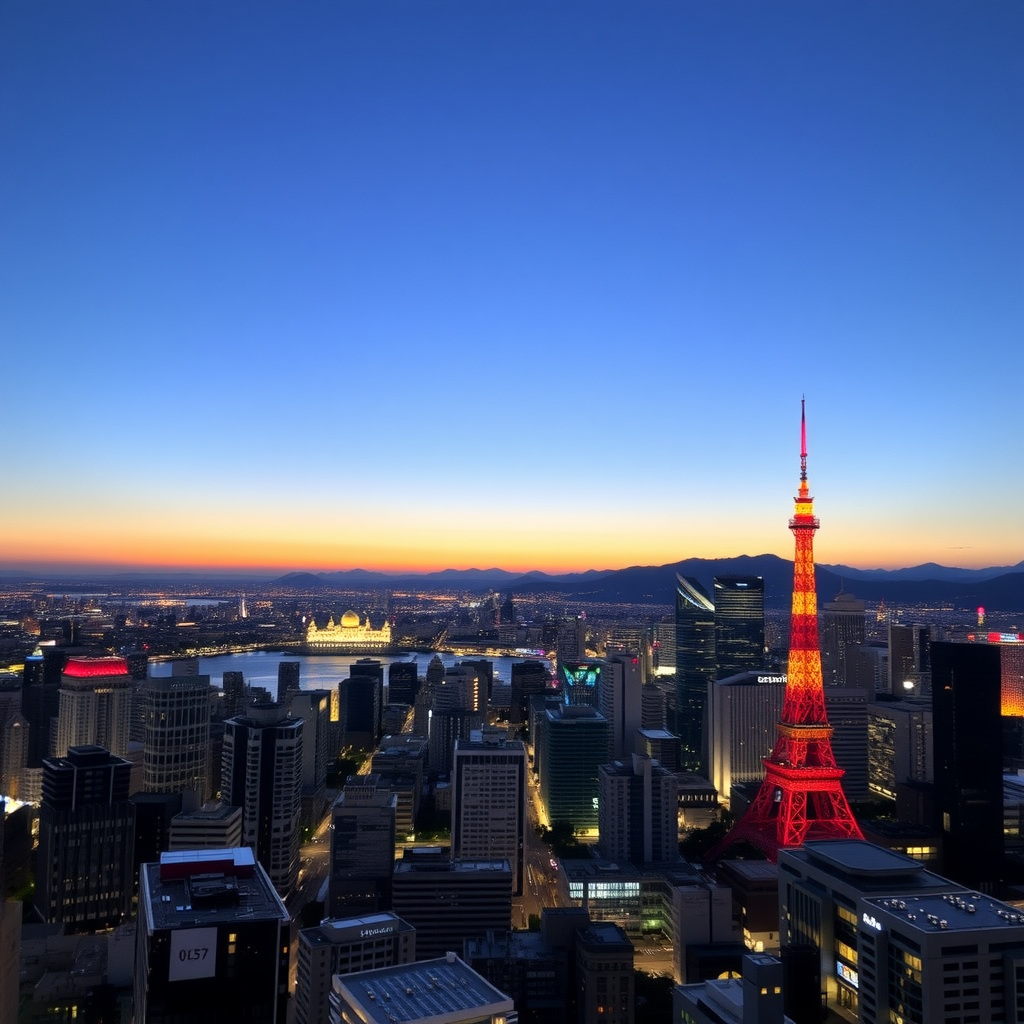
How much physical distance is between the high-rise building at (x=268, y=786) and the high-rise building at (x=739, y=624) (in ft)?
46.5

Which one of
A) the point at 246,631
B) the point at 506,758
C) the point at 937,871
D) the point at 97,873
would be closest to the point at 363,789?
the point at 506,758

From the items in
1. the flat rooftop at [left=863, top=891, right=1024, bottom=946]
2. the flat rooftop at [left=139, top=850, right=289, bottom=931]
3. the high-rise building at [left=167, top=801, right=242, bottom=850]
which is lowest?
the high-rise building at [left=167, top=801, right=242, bottom=850]

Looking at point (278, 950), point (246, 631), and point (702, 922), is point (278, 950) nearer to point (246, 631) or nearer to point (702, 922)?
point (702, 922)

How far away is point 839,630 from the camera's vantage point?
2689cm

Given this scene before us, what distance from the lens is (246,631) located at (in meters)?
41.1

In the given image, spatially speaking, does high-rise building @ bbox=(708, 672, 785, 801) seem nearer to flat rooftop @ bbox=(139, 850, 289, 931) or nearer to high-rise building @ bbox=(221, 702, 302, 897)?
high-rise building @ bbox=(221, 702, 302, 897)

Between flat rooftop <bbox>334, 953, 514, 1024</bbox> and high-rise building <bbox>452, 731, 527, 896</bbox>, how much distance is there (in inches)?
244

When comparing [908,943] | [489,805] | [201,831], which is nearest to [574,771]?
[489,805]

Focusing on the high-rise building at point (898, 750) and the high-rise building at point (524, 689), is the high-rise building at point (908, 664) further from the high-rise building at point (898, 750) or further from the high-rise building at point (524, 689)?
the high-rise building at point (524, 689)

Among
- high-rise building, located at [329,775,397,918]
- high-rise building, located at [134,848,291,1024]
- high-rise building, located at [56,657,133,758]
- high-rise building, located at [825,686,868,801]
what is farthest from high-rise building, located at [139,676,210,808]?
high-rise building, located at [825,686,868,801]

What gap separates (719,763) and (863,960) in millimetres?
10176

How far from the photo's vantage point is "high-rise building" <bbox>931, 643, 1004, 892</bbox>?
1121 centimetres

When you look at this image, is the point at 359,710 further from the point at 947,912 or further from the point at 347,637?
the point at 347,637

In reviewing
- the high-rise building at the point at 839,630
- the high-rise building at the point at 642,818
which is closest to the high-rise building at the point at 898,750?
the high-rise building at the point at 642,818
